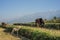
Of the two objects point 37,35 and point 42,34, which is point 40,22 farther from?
point 42,34

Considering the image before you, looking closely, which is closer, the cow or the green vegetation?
the green vegetation

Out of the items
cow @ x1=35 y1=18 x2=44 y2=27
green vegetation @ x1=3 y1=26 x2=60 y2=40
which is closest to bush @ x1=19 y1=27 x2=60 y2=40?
green vegetation @ x1=3 y1=26 x2=60 y2=40

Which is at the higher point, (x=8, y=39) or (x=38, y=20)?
(x=38, y=20)

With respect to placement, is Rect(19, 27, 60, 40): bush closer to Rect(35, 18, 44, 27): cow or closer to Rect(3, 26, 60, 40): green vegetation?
Rect(3, 26, 60, 40): green vegetation

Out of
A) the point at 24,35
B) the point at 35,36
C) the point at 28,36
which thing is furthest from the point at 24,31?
the point at 35,36

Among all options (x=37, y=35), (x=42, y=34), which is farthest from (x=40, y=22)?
(x=42, y=34)

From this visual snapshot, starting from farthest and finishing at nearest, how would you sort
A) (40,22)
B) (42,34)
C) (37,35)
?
(40,22) → (37,35) → (42,34)

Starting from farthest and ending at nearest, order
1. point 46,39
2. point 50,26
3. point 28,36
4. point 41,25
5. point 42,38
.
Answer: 1. point 41,25
2. point 50,26
3. point 28,36
4. point 42,38
5. point 46,39

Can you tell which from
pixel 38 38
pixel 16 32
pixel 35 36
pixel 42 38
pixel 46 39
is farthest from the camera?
pixel 16 32

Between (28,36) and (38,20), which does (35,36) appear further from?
(38,20)

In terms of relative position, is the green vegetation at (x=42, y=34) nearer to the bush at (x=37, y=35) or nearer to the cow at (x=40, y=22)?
the bush at (x=37, y=35)

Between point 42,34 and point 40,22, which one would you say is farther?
point 40,22

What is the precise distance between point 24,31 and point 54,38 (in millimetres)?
9210

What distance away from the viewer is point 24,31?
816 inches
